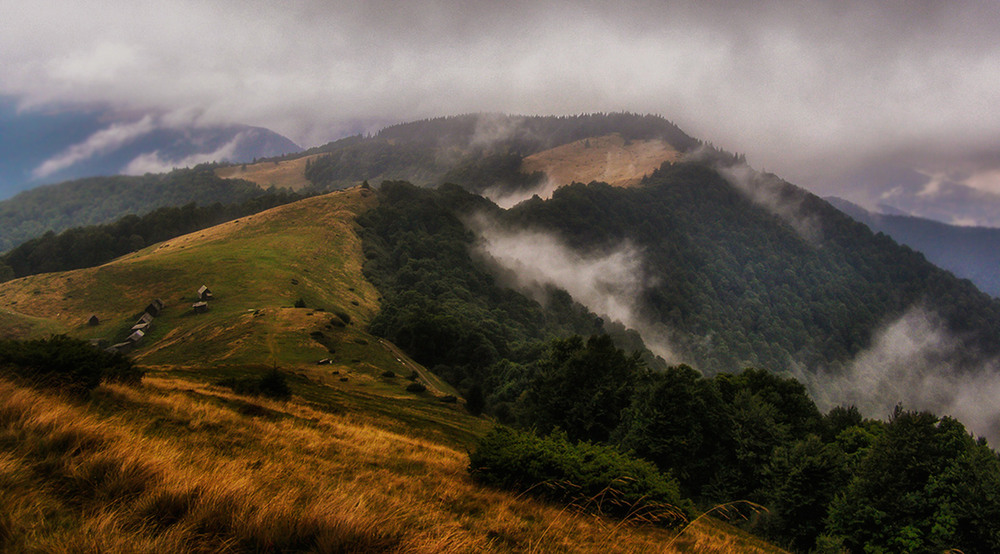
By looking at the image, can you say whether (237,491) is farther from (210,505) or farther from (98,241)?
(98,241)

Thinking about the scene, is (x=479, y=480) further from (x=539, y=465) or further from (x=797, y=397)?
(x=797, y=397)

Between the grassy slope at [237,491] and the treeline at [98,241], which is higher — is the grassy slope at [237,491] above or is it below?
below

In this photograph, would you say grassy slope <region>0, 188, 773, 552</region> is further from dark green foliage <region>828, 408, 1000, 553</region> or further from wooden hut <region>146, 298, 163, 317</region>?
wooden hut <region>146, 298, 163, 317</region>

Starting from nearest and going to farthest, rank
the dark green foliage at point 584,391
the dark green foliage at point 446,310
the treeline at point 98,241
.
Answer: the dark green foliage at point 584,391 → the dark green foliage at point 446,310 → the treeline at point 98,241

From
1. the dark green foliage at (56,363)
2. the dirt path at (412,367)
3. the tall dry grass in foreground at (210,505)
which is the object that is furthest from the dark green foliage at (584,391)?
the dark green foliage at (56,363)

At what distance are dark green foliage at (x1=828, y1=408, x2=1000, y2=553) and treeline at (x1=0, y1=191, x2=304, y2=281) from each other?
170117 millimetres

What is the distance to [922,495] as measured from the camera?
20328 millimetres

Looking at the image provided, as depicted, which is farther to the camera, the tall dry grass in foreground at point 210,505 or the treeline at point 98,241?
the treeline at point 98,241

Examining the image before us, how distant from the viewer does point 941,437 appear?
2195 cm

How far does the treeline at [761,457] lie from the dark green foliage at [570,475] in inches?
1.9

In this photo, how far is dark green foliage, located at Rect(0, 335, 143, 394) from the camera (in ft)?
35.7

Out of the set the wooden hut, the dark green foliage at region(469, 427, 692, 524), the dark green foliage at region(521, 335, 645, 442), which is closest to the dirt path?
the dark green foliage at region(521, 335, 645, 442)

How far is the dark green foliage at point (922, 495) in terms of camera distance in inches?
707

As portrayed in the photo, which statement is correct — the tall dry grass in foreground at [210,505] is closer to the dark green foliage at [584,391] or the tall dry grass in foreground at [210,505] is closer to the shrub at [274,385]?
Result: the shrub at [274,385]
